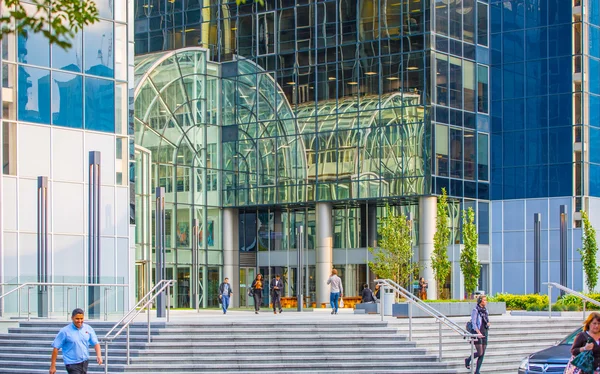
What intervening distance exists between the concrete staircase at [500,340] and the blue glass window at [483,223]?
25520 mm

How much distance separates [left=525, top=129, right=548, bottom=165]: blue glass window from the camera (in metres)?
54.5

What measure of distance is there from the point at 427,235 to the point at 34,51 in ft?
77.9

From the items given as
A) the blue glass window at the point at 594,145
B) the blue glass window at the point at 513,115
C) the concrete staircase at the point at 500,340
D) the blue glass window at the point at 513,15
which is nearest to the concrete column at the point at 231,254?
the blue glass window at the point at 513,115

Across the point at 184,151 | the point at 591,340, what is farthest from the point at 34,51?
the point at 591,340

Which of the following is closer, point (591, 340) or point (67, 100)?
point (591, 340)

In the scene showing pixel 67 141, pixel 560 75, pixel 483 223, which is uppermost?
pixel 560 75

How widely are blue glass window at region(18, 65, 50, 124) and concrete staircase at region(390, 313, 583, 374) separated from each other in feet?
47.4

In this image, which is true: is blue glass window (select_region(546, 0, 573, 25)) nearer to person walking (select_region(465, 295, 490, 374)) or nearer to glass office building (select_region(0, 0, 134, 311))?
glass office building (select_region(0, 0, 134, 311))

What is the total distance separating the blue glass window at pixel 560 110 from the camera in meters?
53.7

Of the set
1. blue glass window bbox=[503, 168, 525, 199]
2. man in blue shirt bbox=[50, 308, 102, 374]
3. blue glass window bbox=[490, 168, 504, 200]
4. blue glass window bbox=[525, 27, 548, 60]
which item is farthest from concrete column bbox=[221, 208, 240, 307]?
man in blue shirt bbox=[50, 308, 102, 374]

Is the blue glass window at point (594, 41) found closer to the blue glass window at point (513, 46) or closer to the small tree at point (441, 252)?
the blue glass window at point (513, 46)

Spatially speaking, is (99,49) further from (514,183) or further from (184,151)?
(514,183)

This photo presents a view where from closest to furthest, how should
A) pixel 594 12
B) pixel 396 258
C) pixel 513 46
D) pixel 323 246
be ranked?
pixel 396 258, pixel 594 12, pixel 513 46, pixel 323 246

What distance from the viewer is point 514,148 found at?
5531cm
